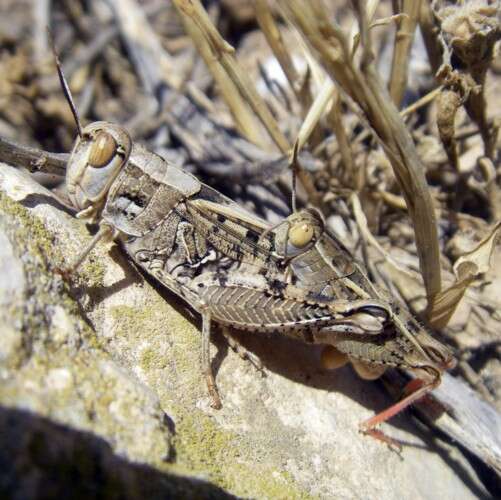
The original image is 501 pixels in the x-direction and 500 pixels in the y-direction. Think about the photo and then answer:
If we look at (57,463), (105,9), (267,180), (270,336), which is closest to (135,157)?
(267,180)

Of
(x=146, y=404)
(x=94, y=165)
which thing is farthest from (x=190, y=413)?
(x=94, y=165)

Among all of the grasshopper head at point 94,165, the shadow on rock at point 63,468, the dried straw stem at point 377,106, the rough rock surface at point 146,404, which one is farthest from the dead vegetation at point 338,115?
the shadow on rock at point 63,468

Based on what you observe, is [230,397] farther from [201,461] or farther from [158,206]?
[158,206]

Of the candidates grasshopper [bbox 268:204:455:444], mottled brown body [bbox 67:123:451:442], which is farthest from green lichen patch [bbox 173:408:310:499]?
grasshopper [bbox 268:204:455:444]

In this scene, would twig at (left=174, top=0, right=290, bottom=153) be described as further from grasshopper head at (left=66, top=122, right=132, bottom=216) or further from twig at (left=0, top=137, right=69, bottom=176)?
twig at (left=0, top=137, right=69, bottom=176)

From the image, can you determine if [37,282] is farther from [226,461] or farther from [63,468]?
[226,461]

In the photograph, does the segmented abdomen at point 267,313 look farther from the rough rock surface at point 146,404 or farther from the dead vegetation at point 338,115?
the dead vegetation at point 338,115
